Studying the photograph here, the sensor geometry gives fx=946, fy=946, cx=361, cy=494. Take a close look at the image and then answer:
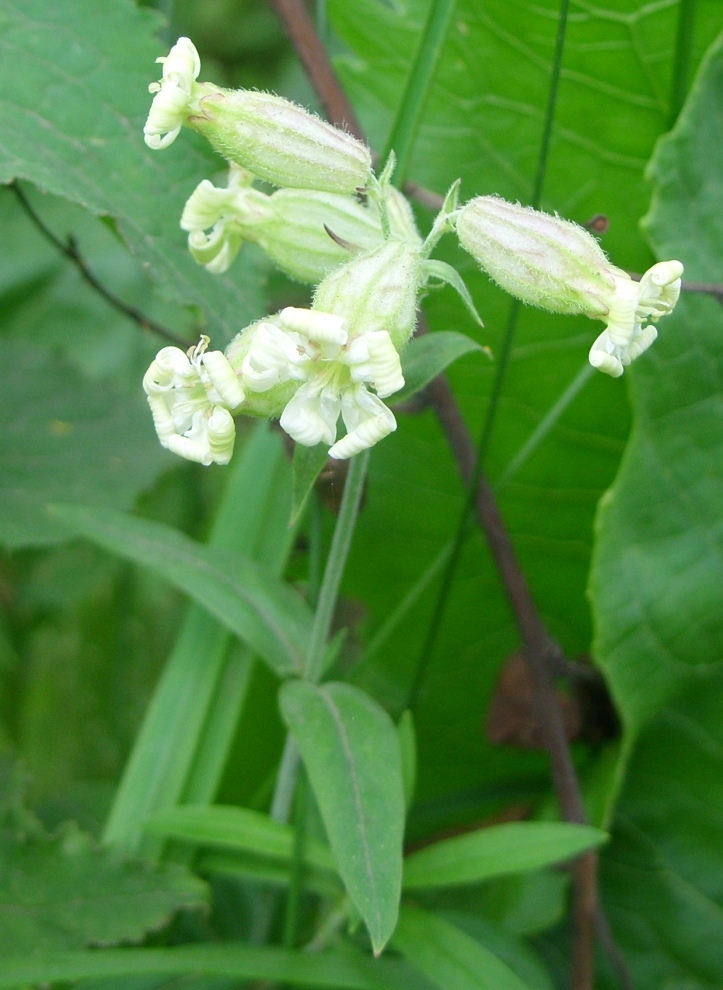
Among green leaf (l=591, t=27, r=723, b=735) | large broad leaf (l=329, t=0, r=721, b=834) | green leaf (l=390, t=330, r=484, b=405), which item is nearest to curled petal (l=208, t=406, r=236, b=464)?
green leaf (l=390, t=330, r=484, b=405)

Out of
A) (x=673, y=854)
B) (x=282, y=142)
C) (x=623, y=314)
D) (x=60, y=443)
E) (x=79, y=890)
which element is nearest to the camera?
(x=623, y=314)

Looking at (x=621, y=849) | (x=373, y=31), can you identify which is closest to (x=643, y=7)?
(x=373, y=31)

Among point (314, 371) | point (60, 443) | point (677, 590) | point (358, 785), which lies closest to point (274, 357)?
point (314, 371)

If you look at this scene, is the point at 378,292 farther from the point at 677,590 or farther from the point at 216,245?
the point at 677,590

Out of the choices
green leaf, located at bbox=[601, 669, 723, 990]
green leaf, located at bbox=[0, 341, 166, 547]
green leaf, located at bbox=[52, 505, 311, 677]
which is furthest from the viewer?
green leaf, located at bbox=[0, 341, 166, 547]

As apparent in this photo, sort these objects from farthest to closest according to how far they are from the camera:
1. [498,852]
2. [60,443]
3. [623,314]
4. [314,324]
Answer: [60,443] → [498,852] → [623,314] → [314,324]

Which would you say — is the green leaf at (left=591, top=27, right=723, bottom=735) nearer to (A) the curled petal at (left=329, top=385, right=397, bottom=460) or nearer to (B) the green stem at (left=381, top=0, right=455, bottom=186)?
(B) the green stem at (left=381, top=0, right=455, bottom=186)
